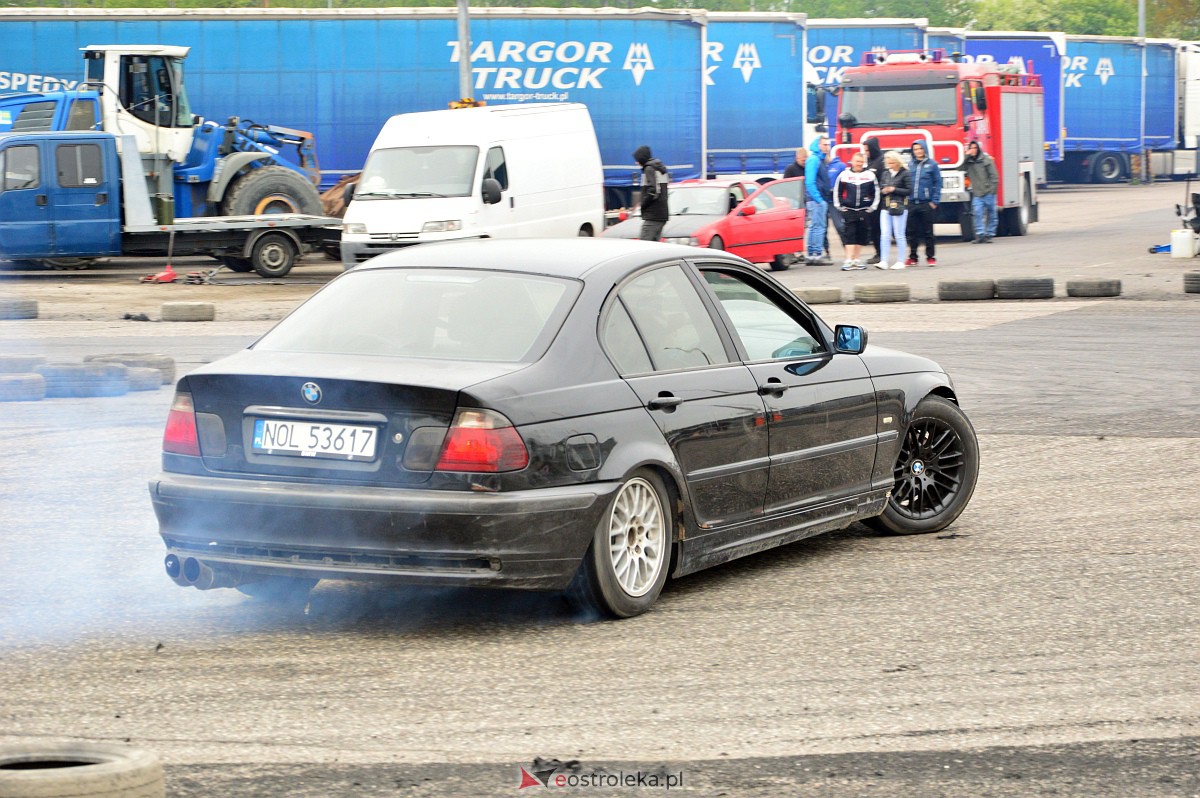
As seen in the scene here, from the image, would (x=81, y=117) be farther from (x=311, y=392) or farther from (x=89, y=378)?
(x=311, y=392)

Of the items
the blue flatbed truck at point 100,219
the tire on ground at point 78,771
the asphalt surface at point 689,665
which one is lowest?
the asphalt surface at point 689,665

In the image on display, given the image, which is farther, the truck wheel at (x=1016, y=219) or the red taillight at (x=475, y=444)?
the truck wheel at (x=1016, y=219)

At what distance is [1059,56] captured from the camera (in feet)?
160

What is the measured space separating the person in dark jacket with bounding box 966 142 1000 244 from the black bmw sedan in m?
23.6

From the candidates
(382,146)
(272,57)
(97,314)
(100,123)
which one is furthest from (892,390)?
(272,57)

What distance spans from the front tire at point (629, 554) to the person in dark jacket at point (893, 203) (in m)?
18.2

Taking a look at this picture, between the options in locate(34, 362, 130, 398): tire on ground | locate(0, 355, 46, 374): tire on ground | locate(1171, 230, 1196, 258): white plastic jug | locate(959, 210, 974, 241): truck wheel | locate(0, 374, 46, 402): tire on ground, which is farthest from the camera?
locate(959, 210, 974, 241): truck wheel

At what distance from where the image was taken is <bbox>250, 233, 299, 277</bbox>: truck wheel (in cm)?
2541

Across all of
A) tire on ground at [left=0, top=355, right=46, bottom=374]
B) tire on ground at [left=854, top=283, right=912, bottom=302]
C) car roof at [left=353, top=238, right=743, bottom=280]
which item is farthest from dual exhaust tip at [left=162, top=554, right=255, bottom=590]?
tire on ground at [left=854, top=283, right=912, bottom=302]

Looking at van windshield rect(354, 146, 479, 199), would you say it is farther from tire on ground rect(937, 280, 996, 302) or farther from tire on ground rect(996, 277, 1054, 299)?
tire on ground rect(996, 277, 1054, 299)

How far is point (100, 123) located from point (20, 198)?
8.43 feet

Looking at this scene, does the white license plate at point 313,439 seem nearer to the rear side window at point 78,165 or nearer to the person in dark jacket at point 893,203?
the person in dark jacket at point 893,203

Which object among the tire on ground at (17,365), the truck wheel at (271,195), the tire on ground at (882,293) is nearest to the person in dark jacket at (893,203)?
the tire on ground at (882,293)

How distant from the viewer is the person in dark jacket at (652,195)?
Result: 67.3 ft
